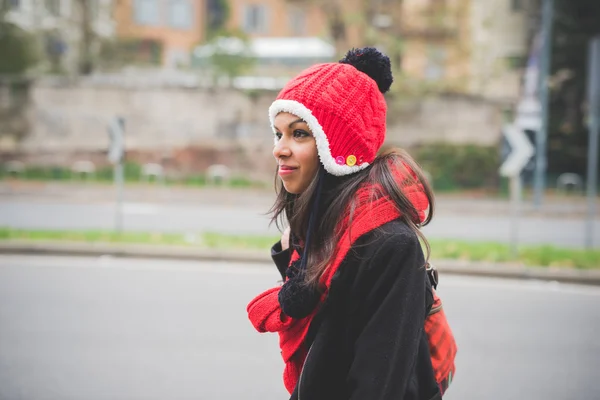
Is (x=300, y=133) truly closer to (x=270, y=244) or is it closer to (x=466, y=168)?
(x=270, y=244)

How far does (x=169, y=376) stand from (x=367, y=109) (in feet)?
11.8

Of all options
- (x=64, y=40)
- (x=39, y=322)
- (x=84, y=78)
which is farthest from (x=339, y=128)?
(x=64, y=40)

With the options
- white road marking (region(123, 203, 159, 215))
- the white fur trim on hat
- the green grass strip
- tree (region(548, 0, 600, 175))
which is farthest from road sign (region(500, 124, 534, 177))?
tree (region(548, 0, 600, 175))

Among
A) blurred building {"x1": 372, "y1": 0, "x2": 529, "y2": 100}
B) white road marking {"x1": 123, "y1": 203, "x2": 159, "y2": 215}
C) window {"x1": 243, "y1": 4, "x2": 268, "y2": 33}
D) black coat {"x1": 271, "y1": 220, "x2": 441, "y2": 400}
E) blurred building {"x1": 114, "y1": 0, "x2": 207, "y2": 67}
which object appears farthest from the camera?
window {"x1": 243, "y1": 4, "x2": 268, "y2": 33}

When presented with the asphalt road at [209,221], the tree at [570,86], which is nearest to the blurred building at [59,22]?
the asphalt road at [209,221]

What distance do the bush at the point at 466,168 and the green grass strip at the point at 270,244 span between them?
9415 millimetres

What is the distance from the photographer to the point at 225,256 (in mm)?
9000

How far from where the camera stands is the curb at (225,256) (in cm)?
809

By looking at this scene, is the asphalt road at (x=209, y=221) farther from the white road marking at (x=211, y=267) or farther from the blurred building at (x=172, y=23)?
the blurred building at (x=172, y=23)

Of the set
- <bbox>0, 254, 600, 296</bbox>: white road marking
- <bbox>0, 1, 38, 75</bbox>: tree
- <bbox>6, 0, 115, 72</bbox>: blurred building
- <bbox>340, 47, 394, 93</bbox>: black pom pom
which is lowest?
<bbox>0, 254, 600, 296</bbox>: white road marking

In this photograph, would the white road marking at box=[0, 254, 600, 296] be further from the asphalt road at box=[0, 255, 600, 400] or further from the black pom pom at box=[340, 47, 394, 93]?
the black pom pom at box=[340, 47, 394, 93]

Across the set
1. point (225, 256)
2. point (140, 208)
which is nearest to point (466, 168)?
point (140, 208)

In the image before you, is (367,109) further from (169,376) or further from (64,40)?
(64,40)

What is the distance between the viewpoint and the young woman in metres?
1.61
